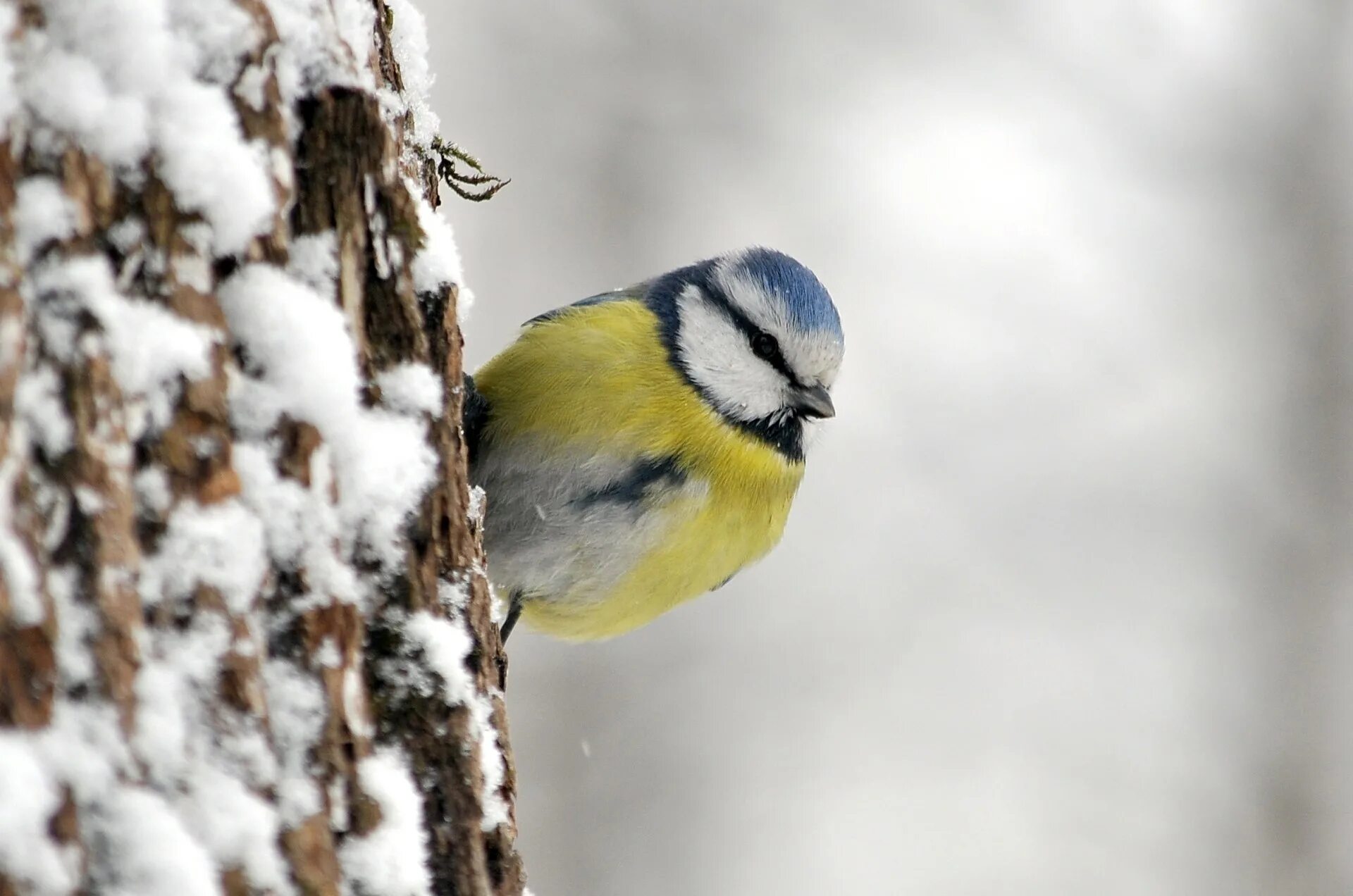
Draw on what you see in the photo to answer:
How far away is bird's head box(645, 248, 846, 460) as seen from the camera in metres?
2.71

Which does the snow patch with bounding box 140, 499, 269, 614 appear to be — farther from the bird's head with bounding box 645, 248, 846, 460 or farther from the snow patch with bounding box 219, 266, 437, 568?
the bird's head with bounding box 645, 248, 846, 460

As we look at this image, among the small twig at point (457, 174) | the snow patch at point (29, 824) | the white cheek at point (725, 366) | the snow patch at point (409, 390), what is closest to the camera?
the snow patch at point (29, 824)

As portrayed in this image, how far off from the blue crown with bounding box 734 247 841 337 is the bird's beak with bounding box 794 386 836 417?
0.47 ft

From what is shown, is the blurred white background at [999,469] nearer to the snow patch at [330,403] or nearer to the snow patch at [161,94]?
the snow patch at [330,403]

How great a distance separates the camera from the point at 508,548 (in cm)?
259

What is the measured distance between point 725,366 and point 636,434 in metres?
0.34

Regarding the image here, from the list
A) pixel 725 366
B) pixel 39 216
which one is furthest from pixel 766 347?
pixel 39 216

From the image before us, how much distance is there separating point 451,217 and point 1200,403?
182 inches

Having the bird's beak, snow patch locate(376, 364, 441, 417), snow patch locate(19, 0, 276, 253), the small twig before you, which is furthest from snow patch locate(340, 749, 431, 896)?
the bird's beak

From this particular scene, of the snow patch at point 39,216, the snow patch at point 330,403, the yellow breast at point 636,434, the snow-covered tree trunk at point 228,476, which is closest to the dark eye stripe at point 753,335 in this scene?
the yellow breast at point 636,434

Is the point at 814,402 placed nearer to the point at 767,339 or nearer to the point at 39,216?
the point at 767,339

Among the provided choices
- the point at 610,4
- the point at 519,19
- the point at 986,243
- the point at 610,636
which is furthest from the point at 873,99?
the point at 610,636

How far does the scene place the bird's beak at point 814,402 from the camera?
278 centimetres

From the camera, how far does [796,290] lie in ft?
9.14
